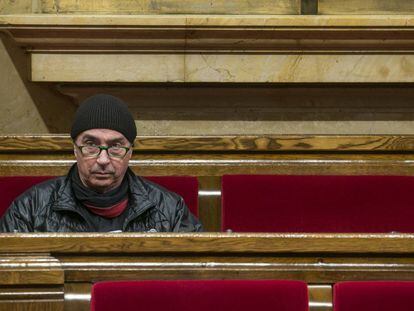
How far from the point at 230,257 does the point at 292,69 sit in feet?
2.30

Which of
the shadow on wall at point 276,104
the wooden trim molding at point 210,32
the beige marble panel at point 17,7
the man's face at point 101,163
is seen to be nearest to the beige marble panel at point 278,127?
the shadow on wall at point 276,104

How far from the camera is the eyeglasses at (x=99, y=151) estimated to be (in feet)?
3.02

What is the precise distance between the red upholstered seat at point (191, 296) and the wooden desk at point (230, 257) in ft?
0.07

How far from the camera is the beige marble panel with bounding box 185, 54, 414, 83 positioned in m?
1.31

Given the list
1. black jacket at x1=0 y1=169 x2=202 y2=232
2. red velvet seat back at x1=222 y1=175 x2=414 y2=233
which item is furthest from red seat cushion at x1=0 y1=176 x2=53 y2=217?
red velvet seat back at x1=222 y1=175 x2=414 y2=233

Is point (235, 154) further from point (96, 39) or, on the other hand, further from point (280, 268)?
point (280, 268)

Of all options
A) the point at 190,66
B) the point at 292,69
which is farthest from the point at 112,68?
the point at 292,69

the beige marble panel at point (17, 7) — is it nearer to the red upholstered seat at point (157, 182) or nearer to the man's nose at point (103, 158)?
the red upholstered seat at point (157, 182)

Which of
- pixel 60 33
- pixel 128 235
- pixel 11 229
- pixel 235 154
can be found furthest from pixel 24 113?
pixel 128 235

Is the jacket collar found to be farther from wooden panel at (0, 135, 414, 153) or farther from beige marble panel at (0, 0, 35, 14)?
beige marble panel at (0, 0, 35, 14)

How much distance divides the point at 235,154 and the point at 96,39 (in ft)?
0.90

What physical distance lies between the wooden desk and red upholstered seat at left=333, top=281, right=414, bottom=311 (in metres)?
0.02

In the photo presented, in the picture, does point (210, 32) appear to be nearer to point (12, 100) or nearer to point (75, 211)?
point (12, 100)

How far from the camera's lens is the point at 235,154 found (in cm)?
116
